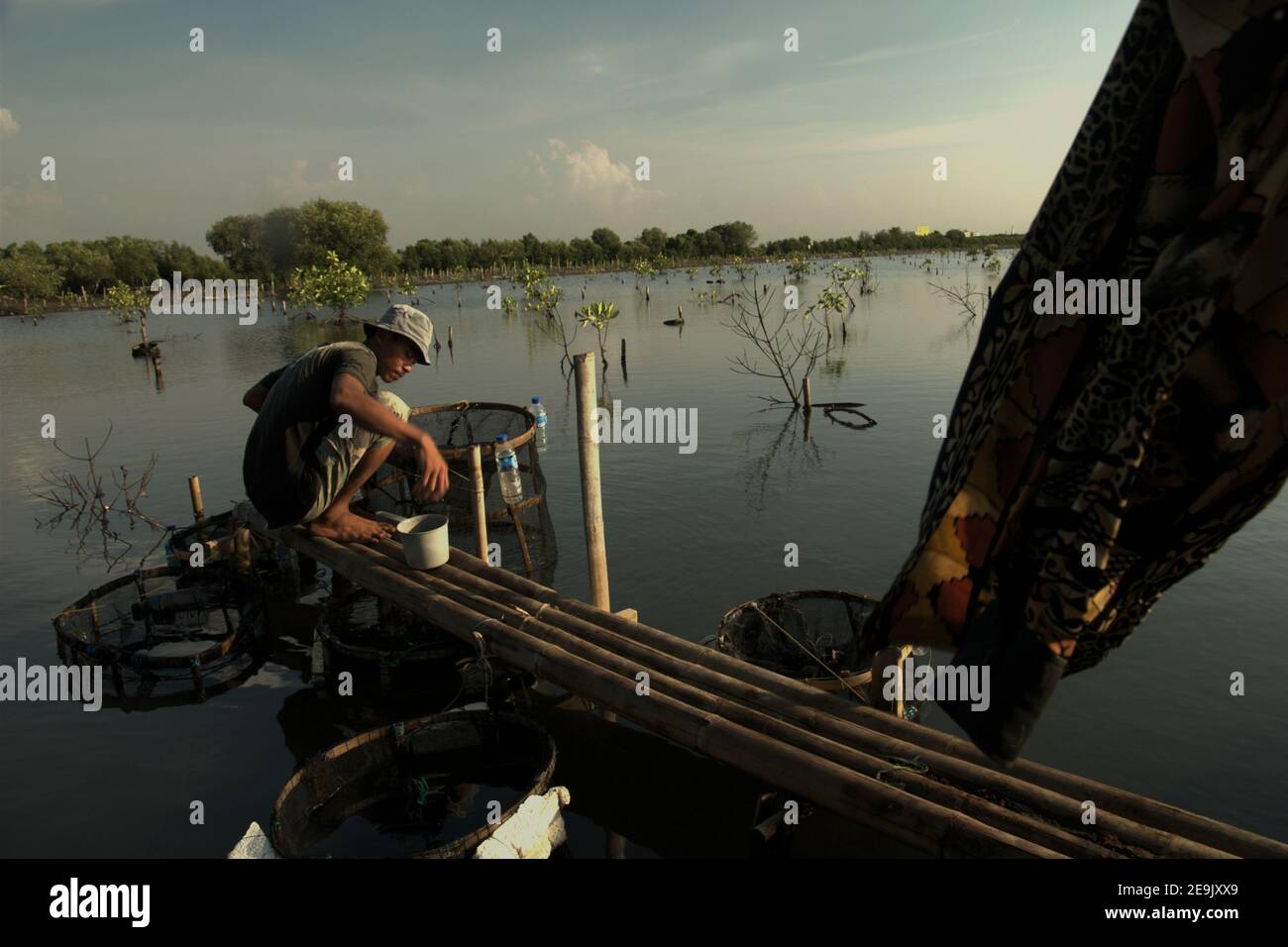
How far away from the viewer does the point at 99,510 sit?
10.1 metres

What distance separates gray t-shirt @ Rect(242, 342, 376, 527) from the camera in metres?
5.12

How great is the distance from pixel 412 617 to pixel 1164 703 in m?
5.92

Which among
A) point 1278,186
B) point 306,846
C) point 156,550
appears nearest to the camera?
point 1278,186

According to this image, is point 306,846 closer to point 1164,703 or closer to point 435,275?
point 1164,703

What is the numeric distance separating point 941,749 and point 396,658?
3730 mm

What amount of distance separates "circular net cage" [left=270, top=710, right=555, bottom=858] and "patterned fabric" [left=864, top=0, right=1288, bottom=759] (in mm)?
3107

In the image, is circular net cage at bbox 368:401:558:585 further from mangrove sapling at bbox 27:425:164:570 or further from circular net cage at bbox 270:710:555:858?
mangrove sapling at bbox 27:425:164:570

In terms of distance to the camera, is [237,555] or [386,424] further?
[237,555]

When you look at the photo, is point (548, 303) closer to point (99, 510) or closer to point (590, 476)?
point (99, 510)

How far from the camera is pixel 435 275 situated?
85750mm

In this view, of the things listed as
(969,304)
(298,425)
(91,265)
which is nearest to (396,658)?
(298,425)

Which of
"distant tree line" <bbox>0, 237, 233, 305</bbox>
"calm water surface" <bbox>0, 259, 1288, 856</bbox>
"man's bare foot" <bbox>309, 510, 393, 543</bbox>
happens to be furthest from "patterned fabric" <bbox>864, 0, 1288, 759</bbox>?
"distant tree line" <bbox>0, 237, 233, 305</bbox>
